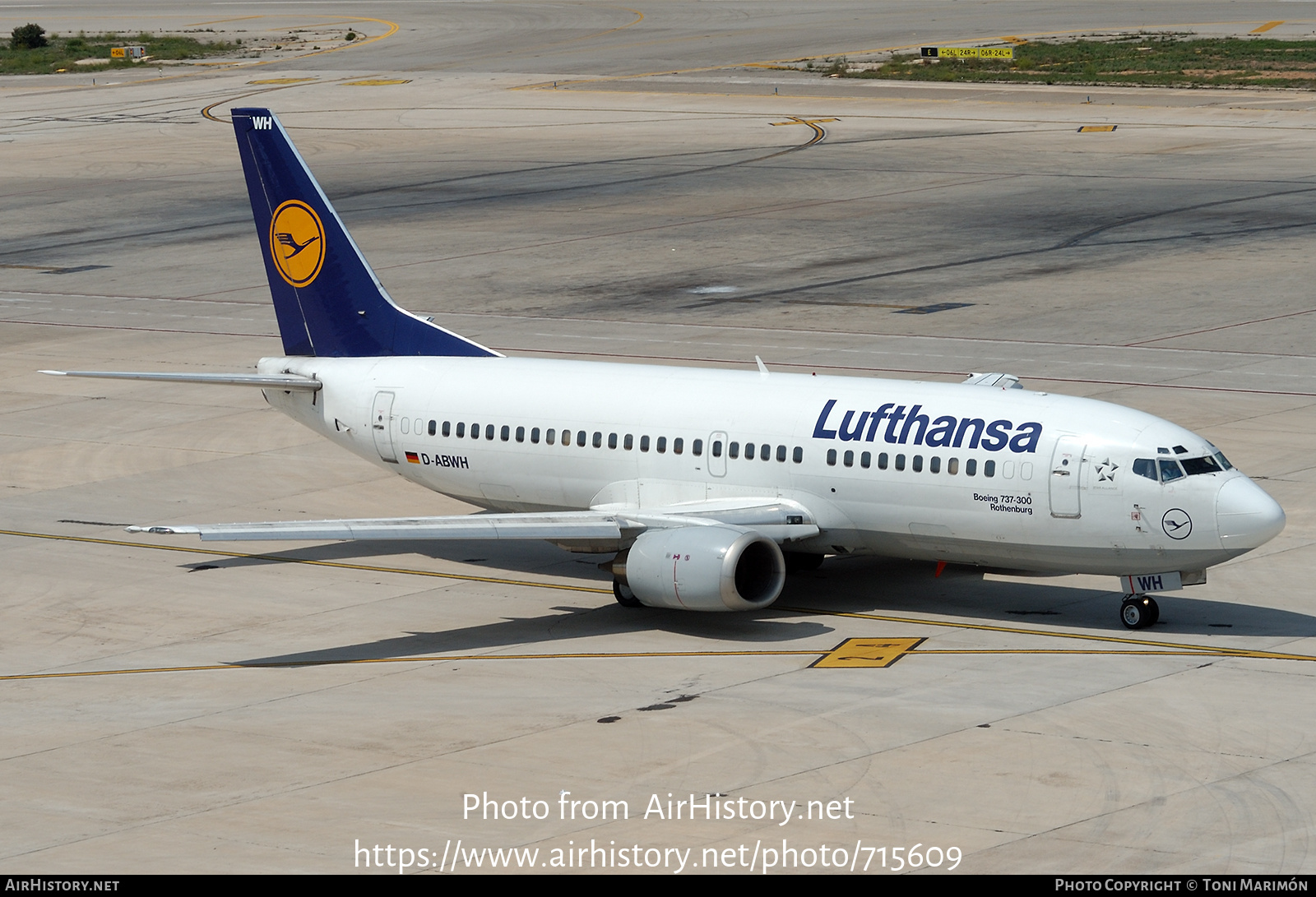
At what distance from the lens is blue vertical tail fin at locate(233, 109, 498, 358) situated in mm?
41250

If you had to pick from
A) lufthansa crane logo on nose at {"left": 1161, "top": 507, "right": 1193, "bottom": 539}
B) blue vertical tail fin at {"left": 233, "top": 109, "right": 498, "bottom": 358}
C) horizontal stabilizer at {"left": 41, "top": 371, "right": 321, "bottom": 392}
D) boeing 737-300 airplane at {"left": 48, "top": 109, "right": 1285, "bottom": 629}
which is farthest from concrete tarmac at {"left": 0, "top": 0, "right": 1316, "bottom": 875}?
blue vertical tail fin at {"left": 233, "top": 109, "right": 498, "bottom": 358}

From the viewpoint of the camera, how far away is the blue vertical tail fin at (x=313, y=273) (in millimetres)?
41250

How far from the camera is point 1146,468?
3195cm

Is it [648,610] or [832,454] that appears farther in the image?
[648,610]

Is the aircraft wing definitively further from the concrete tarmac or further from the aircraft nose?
the aircraft nose

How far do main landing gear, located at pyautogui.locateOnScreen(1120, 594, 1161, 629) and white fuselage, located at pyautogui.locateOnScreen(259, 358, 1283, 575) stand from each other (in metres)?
0.63

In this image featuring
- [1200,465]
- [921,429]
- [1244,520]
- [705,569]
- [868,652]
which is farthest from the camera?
[921,429]

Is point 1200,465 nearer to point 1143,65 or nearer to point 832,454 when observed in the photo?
point 832,454

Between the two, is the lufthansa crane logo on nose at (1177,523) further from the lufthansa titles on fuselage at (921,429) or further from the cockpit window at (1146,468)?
the lufthansa titles on fuselage at (921,429)

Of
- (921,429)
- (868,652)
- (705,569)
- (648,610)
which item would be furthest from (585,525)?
(921,429)

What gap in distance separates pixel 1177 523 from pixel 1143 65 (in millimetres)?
102354

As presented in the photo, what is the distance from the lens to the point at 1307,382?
5212 centimetres

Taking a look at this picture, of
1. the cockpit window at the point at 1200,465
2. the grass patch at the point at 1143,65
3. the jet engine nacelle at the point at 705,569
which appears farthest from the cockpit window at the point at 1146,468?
the grass patch at the point at 1143,65

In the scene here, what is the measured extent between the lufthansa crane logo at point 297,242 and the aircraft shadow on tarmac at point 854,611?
8.33 metres
